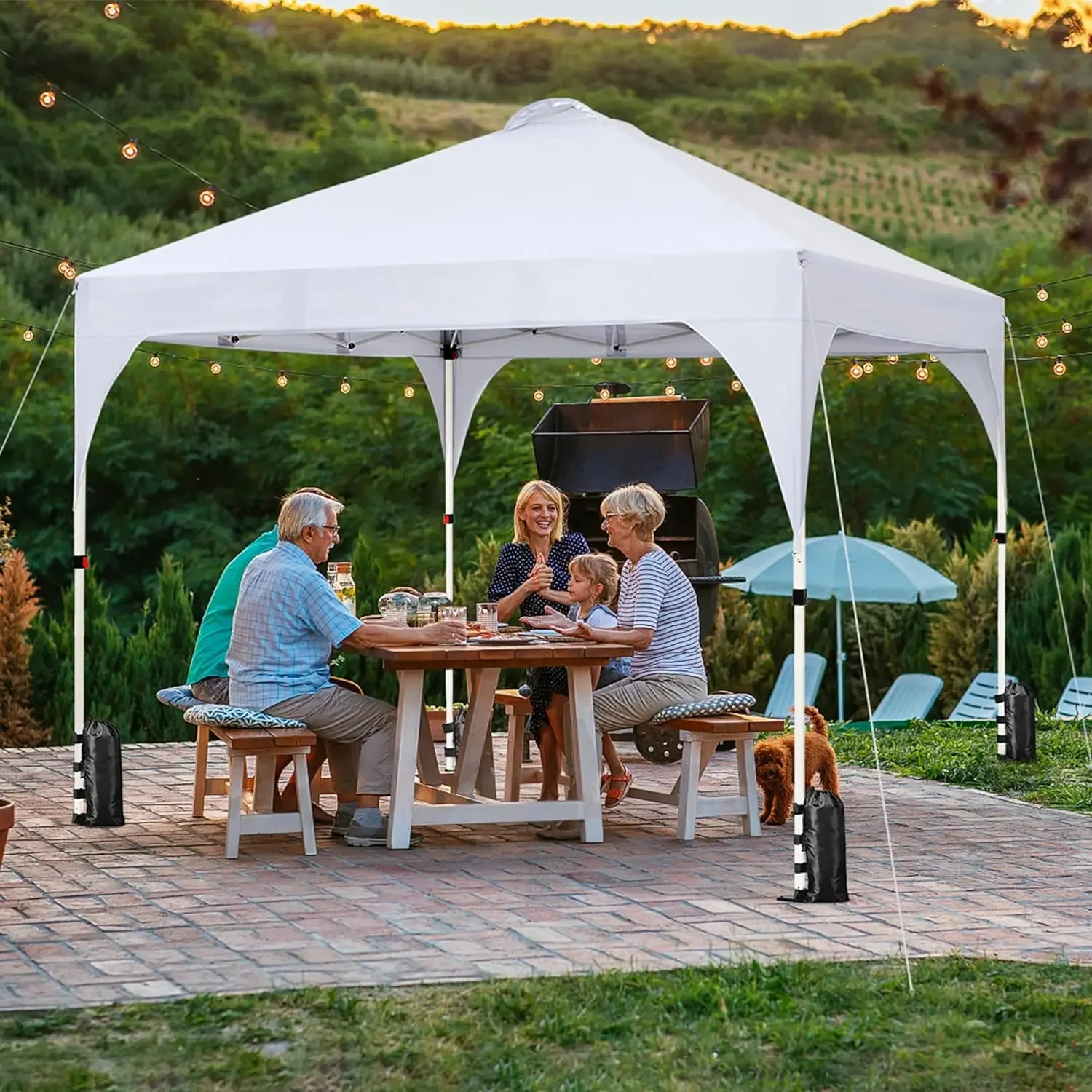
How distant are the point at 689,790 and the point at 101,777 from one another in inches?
91.5

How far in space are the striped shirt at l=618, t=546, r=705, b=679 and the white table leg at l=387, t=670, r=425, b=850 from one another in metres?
0.88

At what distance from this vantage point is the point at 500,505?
825 inches

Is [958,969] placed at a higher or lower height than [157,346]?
lower

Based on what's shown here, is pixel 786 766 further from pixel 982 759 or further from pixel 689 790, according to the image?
pixel 982 759

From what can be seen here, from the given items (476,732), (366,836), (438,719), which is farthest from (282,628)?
(438,719)

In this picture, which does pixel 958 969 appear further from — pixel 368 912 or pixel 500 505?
pixel 500 505

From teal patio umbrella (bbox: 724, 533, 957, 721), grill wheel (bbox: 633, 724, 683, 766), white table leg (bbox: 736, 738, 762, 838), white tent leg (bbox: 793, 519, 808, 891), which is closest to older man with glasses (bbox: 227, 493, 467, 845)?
white table leg (bbox: 736, 738, 762, 838)

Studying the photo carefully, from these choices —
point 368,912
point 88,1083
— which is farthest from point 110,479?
point 88,1083

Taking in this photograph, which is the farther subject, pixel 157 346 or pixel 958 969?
pixel 157 346

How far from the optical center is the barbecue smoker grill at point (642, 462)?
399 inches

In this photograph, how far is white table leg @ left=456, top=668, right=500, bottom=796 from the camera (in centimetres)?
733

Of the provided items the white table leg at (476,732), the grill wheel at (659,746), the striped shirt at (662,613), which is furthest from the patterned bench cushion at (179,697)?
the grill wheel at (659,746)

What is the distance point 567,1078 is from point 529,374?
1829cm

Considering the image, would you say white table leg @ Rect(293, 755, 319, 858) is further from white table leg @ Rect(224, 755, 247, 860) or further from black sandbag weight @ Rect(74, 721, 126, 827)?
black sandbag weight @ Rect(74, 721, 126, 827)
